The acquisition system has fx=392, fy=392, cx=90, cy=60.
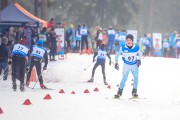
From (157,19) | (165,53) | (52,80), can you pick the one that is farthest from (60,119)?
(157,19)

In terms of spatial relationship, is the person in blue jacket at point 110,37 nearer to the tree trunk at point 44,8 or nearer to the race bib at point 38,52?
the tree trunk at point 44,8

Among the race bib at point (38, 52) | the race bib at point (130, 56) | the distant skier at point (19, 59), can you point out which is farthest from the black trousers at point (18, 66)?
the race bib at point (130, 56)

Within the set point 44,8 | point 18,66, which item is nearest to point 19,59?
point 18,66

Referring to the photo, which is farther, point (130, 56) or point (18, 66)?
point (18, 66)

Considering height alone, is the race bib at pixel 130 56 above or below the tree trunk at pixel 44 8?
below

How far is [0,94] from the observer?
41.3 ft

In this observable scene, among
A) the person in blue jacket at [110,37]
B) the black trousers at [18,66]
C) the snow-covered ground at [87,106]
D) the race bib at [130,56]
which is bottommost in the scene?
the snow-covered ground at [87,106]

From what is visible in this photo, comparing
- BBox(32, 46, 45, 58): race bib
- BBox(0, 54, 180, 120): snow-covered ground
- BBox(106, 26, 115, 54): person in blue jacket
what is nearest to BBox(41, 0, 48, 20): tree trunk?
BBox(106, 26, 115, 54): person in blue jacket

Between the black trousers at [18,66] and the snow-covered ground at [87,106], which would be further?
the black trousers at [18,66]

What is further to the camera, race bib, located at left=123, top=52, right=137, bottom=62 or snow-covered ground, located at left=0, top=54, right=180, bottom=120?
race bib, located at left=123, top=52, right=137, bottom=62

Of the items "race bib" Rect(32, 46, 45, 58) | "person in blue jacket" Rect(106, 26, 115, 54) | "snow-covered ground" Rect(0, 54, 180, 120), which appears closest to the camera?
"snow-covered ground" Rect(0, 54, 180, 120)

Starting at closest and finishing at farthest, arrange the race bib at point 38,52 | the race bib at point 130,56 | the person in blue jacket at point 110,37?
1. the race bib at point 130,56
2. the race bib at point 38,52
3. the person in blue jacket at point 110,37

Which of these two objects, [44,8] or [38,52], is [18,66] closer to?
[38,52]

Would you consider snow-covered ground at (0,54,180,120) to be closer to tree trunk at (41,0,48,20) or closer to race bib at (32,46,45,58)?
race bib at (32,46,45,58)
